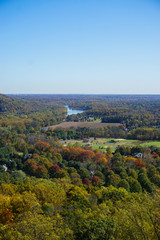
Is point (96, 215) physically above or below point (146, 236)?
below

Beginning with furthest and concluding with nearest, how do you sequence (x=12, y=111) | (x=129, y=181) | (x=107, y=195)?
(x=12, y=111)
(x=129, y=181)
(x=107, y=195)

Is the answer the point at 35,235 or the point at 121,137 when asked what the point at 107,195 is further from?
the point at 121,137

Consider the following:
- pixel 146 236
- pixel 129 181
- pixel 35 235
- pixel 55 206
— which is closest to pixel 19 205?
pixel 55 206

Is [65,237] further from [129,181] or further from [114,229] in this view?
[129,181]

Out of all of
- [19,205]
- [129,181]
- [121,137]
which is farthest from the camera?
[121,137]

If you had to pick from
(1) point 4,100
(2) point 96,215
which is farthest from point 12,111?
(2) point 96,215

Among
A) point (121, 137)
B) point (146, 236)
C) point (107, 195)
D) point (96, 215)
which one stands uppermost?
point (146, 236)

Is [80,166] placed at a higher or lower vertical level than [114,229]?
lower

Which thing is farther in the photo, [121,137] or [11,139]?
[121,137]

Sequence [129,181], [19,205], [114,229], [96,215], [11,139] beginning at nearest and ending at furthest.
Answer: [114,229]
[96,215]
[19,205]
[129,181]
[11,139]
